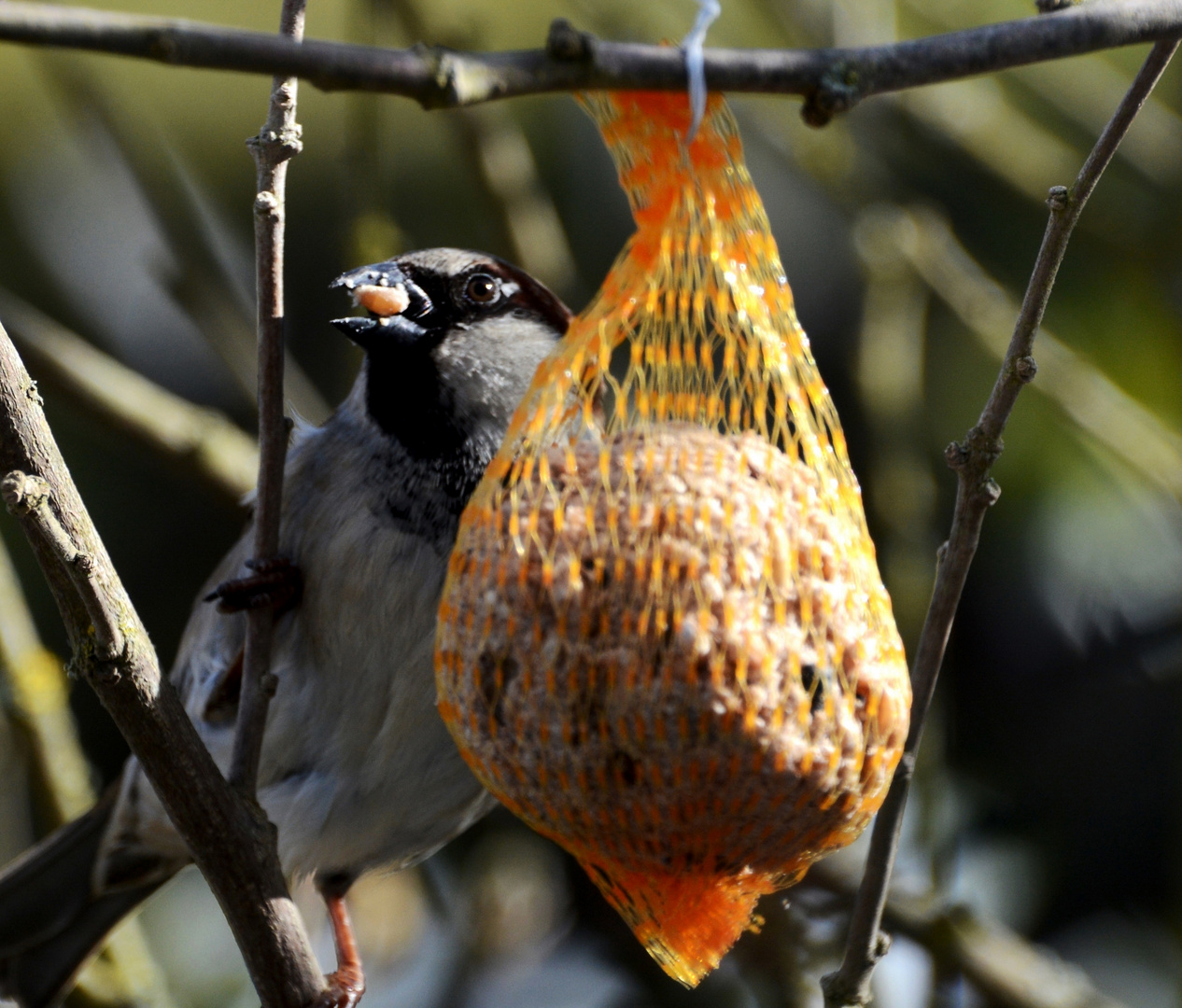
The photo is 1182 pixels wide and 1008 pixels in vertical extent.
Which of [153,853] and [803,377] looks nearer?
[803,377]

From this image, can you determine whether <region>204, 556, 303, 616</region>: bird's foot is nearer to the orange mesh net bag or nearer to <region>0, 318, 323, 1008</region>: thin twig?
<region>0, 318, 323, 1008</region>: thin twig

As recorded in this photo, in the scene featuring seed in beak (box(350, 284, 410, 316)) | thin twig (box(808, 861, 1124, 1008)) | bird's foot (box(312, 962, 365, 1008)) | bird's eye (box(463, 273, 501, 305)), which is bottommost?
thin twig (box(808, 861, 1124, 1008))

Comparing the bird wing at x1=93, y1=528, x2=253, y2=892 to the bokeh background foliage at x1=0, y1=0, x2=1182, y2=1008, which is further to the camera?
the bokeh background foliage at x1=0, y1=0, x2=1182, y2=1008

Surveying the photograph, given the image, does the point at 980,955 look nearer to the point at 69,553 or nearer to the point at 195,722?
the point at 195,722

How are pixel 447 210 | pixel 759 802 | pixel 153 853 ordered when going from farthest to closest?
pixel 447 210 → pixel 153 853 → pixel 759 802

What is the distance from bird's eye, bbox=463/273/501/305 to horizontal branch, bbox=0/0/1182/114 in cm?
140

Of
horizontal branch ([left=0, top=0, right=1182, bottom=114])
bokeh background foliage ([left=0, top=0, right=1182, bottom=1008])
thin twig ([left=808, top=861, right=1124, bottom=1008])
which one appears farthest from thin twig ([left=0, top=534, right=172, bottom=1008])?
horizontal branch ([left=0, top=0, right=1182, bottom=114])

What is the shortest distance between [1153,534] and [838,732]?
3.01 meters

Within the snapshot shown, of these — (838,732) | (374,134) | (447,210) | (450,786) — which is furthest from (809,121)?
(447,210)

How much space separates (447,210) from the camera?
5.11 m

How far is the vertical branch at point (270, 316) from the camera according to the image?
203 centimetres

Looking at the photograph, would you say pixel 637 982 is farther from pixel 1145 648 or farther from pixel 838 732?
pixel 838 732

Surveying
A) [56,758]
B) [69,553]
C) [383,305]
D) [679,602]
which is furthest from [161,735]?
[56,758]

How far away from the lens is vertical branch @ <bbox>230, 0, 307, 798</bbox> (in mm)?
2033
